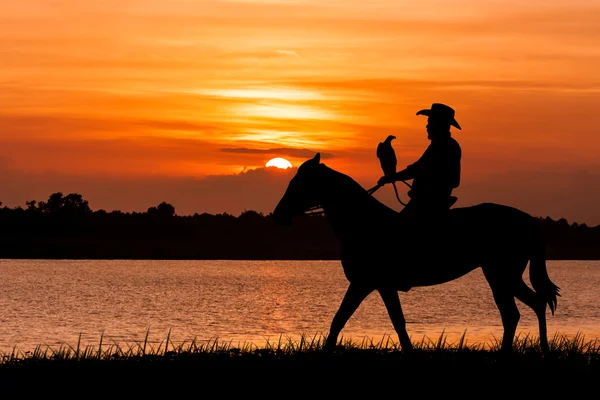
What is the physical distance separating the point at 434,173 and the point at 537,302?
9.30ft

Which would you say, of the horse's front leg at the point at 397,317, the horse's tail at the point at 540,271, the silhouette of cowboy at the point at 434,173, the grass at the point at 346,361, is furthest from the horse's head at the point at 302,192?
the horse's tail at the point at 540,271

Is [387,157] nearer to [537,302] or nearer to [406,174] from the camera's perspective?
[406,174]

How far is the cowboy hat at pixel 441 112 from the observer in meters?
13.8

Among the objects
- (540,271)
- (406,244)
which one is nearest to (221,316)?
(540,271)

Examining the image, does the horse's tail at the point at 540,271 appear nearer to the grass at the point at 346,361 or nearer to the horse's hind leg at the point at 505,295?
the horse's hind leg at the point at 505,295

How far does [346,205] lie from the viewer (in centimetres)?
1366

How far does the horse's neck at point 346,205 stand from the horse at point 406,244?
0.04ft

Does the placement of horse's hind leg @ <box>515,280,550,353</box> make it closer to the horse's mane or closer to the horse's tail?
the horse's tail

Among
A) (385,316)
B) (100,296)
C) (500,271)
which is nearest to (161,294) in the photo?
(100,296)

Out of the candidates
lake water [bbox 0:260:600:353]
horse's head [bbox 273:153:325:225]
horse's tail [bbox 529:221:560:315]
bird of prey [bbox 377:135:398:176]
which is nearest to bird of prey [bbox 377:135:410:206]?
bird of prey [bbox 377:135:398:176]

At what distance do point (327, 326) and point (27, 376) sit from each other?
25.9 metres

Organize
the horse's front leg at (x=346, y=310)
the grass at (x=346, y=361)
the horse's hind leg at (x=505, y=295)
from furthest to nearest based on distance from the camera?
the horse's hind leg at (x=505, y=295), the horse's front leg at (x=346, y=310), the grass at (x=346, y=361)

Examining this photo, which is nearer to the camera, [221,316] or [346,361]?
[346,361]

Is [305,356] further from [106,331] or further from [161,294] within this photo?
[161,294]
